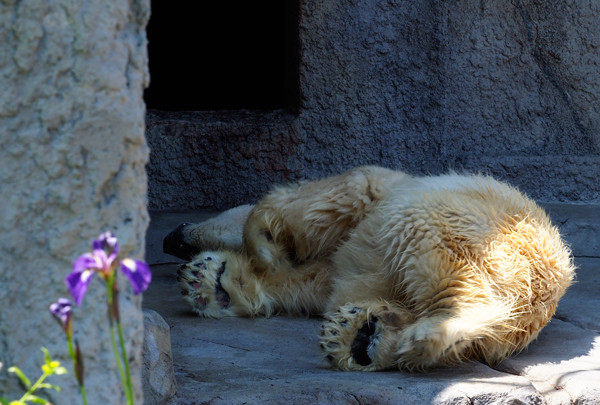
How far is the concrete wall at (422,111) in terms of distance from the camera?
4617mm

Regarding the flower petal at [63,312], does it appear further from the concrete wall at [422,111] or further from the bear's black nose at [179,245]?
the concrete wall at [422,111]

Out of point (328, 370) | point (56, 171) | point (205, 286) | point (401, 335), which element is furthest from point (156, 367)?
point (205, 286)

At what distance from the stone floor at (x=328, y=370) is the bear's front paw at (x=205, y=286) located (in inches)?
2.2

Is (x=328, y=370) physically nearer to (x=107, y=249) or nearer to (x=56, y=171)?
(x=56, y=171)

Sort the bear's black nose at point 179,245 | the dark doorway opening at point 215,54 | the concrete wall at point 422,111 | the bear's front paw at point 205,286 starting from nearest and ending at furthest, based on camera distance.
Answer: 1. the bear's front paw at point 205,286
2. the bear's black nose at point 179,245
3. the concrete wall at point 422,111
4. the dark doorway opening at point 215,54

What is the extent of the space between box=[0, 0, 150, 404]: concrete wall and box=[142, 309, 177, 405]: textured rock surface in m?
0.80

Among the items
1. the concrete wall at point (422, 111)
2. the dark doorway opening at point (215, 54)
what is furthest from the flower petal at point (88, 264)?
the dark doorway opening at point (215, 54)

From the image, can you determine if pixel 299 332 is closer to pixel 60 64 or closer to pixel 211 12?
pixel 60 64

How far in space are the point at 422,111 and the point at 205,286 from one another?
6.31ft

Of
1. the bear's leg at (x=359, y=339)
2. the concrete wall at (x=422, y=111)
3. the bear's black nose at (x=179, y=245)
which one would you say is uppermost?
the concrete wall at (x=422, y=111)

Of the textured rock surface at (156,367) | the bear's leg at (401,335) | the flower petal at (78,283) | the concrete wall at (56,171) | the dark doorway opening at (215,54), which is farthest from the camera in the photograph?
the dark doorway opening at (215,54)

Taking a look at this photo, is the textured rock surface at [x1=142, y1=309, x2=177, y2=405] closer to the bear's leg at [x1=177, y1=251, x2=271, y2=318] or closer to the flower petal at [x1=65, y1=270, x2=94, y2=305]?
the bear's leg at [x1=177, y1=251, x2=271, y2=318]

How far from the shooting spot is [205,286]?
131 inches

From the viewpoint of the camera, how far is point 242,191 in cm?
471
